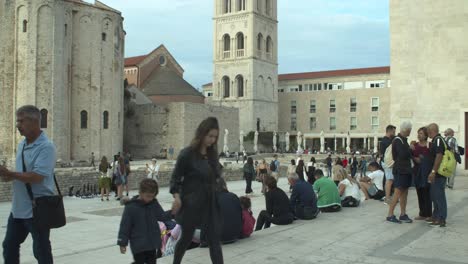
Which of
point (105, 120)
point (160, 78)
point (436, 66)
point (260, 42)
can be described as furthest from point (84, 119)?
point (260, 42)

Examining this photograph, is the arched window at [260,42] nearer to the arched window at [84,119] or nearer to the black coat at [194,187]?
the arched window at [84,119]

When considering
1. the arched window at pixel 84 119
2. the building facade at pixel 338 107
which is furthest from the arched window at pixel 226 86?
the arched window at pixel 84 119

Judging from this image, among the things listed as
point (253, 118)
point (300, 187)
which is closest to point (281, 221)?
point (300, 187)

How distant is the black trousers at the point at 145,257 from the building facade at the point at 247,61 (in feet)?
223

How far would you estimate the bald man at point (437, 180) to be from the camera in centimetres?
780

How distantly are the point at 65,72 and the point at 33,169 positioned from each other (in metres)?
39.1

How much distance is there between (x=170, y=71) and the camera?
7719cm

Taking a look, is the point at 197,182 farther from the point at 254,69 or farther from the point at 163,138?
the point at 254,69

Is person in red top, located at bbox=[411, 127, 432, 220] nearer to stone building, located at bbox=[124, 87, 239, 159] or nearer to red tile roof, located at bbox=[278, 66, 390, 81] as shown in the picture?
stone building, located at bbox=[124, 87, 239, 159]

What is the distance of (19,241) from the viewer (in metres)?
4.68

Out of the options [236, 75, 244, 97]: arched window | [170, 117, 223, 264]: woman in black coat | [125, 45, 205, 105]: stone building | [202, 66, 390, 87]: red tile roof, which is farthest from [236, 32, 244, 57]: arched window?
[170, 117, 223, 264]: woman in black coat

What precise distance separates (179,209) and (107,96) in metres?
41.1

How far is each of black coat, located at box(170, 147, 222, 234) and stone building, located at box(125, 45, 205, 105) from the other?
63807mm

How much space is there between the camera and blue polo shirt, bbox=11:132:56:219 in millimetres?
4453
